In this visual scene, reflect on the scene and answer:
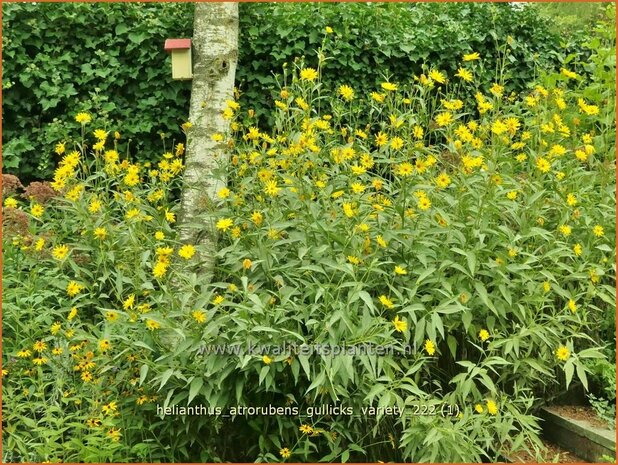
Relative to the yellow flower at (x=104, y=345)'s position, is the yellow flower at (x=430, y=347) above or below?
above

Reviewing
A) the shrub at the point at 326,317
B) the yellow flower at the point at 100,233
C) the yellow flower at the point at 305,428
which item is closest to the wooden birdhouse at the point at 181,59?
the shrub at the point at 326,317

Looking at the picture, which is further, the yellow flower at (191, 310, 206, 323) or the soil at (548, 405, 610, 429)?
the soil at (548, 405, 610, 429)

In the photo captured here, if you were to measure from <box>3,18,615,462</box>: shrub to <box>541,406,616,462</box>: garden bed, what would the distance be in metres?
0.09

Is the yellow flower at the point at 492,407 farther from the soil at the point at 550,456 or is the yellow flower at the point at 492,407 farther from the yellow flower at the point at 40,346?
the yellow flower at the point at 40,346

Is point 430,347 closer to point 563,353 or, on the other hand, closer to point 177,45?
point 563,353

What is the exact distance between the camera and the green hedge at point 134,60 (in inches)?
190

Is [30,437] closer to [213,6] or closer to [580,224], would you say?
[213,6]

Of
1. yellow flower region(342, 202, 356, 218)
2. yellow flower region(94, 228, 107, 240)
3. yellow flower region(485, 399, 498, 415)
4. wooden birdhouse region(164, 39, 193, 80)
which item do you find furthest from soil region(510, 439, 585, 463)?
wooden birdhouse region(164, 39, 193, 80)

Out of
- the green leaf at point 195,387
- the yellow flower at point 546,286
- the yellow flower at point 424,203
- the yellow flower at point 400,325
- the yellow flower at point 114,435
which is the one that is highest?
the yellow flower at point 424,203

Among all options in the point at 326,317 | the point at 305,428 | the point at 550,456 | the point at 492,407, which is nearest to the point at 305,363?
the point at 326,317

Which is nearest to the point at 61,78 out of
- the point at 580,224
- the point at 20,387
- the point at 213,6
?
the point at 213,6

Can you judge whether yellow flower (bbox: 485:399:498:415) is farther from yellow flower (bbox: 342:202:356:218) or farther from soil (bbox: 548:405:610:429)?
yellow flower (bbox: 342:202:356:218)

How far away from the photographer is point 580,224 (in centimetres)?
297

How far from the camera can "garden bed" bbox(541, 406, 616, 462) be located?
2666mm
